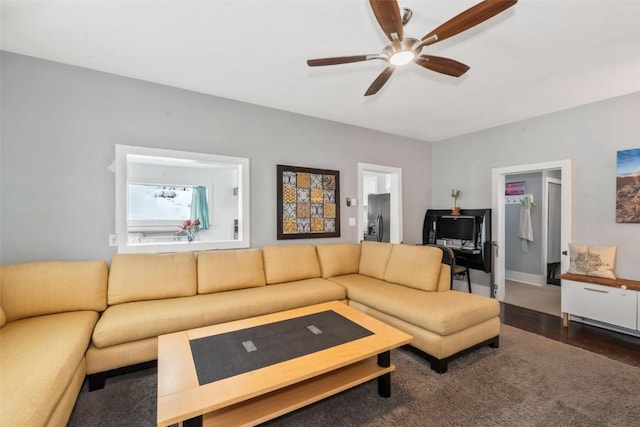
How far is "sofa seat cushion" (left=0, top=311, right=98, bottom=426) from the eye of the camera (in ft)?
4.07

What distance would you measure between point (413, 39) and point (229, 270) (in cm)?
265

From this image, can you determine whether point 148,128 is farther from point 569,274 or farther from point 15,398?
point 569,274

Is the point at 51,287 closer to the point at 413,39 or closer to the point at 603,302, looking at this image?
the point at 413,39

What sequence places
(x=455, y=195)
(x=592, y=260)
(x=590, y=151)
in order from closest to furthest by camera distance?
(x=592, y=260)
(x=590, y=151)
(x=455, y=195)

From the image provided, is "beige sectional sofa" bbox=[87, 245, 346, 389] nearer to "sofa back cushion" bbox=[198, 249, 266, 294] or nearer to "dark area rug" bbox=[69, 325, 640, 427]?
"sofa back cushion" bbox=[198, 249, 266, 294]

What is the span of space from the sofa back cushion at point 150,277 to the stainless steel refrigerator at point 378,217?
347cm

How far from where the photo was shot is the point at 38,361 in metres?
1.56

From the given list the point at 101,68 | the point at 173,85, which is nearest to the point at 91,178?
the point at 101,68

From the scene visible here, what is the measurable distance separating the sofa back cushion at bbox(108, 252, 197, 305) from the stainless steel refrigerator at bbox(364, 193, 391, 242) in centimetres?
347

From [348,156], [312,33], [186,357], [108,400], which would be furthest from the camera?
[348,156]

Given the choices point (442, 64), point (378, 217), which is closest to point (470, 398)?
point (442, 64)

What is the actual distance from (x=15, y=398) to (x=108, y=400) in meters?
0.89

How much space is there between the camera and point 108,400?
2.00 meters

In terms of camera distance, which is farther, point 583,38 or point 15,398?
point 583,38
